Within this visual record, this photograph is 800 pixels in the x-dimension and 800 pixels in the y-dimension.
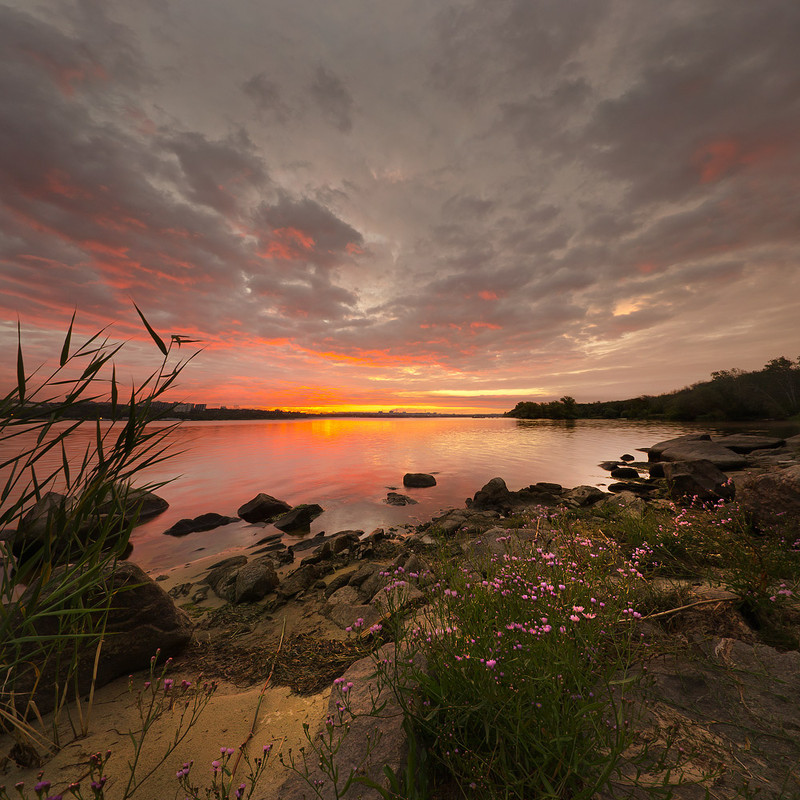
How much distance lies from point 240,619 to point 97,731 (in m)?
2.43

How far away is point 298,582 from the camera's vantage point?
601 centimetres

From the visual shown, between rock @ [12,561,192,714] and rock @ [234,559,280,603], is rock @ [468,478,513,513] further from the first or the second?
rock @ [12,561,192,714]

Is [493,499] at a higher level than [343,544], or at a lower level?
lower

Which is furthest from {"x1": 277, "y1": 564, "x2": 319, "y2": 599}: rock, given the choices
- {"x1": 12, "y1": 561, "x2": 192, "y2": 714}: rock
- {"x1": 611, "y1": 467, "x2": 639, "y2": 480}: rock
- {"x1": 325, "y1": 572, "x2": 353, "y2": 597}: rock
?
{"x1": 611, "y1": 467, "x2": 639, "y2": 480}: rock

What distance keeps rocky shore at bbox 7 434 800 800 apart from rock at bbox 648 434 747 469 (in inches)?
481

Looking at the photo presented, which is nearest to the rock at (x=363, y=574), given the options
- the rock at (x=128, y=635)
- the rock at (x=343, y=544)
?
the rock at (x=343, y=544)

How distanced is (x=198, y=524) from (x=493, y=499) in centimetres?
1036

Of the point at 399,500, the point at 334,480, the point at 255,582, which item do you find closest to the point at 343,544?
the point at 255,582

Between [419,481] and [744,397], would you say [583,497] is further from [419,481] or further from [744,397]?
[744,397]

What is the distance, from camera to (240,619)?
498cm

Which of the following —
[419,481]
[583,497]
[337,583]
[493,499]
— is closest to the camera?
[337,583]

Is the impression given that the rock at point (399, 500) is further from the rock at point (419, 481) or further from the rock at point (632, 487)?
the rock at point (632, 487)

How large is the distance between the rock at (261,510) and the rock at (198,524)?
0.42 meters

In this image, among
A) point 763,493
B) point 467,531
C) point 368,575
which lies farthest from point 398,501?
point 763,493
